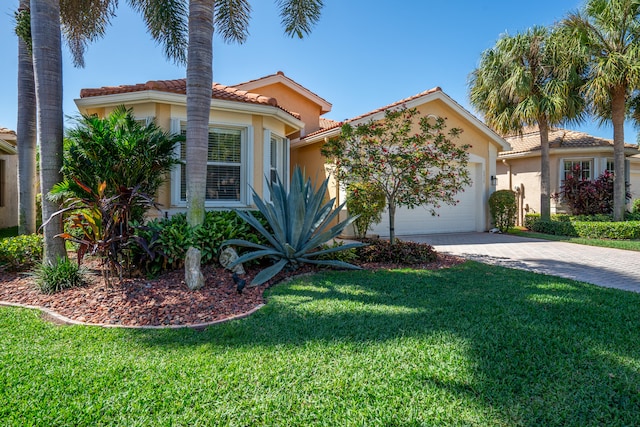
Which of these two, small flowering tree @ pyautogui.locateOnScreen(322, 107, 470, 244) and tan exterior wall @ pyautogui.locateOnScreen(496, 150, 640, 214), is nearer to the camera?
small flowering tree @ pyautogui.locateOnScreen(322, 107, 470, 244)

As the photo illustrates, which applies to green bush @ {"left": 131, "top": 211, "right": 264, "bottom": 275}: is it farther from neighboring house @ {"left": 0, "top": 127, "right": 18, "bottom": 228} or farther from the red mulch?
neighboring house @ {"left": 0, "top": 127, "right": 18, "bottom": 228}

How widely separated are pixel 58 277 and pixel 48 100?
10.4 ft

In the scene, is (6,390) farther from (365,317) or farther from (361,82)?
(361,82)

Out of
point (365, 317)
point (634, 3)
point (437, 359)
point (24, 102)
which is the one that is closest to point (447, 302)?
point (365, 317)

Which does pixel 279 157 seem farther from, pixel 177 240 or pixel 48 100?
pixel 48 100

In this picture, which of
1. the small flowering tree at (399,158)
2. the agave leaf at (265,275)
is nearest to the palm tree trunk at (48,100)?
the agave leaf at (265,275)

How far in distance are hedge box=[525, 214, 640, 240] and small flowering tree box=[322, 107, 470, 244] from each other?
860 centimetres

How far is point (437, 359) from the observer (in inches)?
138

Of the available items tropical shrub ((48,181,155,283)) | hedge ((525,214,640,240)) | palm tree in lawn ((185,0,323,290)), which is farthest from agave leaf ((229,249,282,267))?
hedge ((525,214,640,240))

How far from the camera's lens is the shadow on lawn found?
114 inches

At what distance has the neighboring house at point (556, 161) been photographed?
1759cm

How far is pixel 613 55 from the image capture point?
13.5 meters

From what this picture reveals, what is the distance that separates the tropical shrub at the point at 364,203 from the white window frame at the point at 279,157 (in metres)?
2.37

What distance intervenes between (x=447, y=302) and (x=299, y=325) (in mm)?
2355
